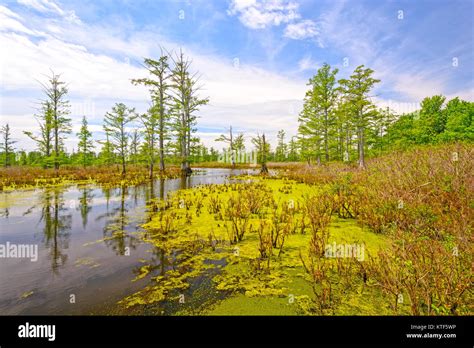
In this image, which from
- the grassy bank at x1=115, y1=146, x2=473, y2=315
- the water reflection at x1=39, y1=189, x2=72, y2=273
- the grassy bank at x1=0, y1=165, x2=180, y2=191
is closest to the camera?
the grassy bank at x1=115, y1=146, x2=473, y2=315

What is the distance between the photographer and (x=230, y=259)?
3.95 metres

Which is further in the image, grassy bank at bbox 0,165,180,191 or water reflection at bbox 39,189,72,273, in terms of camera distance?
grassy bank at bbox 0,165,180,191

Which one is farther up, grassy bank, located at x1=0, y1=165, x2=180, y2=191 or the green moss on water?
grassy bank, located at x1=0, y1=165, x2=180, y2=191

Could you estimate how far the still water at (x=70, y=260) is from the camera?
8.97 ft

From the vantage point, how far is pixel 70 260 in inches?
154

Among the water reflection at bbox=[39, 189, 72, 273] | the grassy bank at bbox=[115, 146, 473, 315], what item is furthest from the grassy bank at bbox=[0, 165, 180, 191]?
the grassy bank at bbox=[115, 146, 473, 315]

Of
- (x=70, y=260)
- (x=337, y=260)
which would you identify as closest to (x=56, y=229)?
(x=70, y=260)

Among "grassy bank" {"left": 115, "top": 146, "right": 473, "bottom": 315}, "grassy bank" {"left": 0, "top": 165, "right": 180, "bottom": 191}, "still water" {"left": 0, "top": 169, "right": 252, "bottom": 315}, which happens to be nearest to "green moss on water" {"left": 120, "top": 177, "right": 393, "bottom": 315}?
"grassy bank" {"left": 115, "top": 146, "right": 473, "bottom": 315}

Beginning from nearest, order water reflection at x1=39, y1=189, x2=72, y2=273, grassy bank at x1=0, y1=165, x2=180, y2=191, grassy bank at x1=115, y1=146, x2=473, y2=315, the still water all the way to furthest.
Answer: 1. grassy bank at x1=115, y1=146, x2=473, y2=315
2. the still water
3. water reflection at x1=39, y1=189, x2=72, y2=273
4. grassy bank at x1=0, y1=165, x2=180, y2=191

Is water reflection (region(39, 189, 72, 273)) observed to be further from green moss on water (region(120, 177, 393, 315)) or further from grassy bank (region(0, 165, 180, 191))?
grassy bank (region(0, 165, 180, 191))

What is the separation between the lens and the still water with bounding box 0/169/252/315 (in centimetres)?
273

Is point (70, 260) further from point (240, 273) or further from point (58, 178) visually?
point (58, 178)

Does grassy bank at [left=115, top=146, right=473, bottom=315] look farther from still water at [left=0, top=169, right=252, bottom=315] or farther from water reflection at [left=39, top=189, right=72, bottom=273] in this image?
water reflection at [left=39, top=189, right=72, bottom=273]
